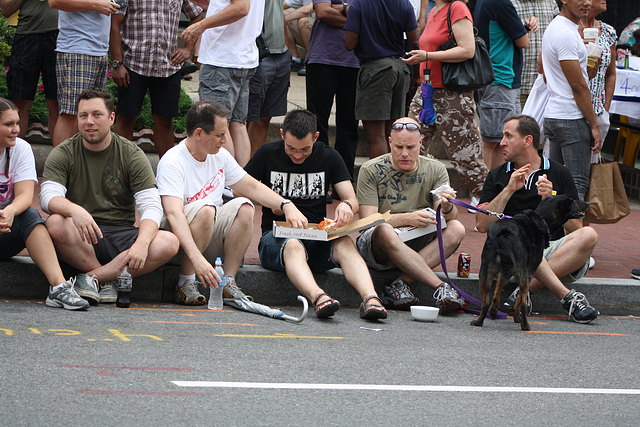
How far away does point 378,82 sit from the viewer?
8.36m

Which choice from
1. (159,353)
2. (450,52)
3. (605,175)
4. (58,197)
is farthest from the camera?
(450,52)

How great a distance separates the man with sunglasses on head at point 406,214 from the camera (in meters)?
6.43

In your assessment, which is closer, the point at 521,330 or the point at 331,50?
the point at 521,330

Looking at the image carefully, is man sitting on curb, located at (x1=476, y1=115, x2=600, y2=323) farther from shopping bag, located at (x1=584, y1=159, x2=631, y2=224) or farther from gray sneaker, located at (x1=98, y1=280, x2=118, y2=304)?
gray sneaker, located at (x1=98, y1=280, x2=118, y2=304)

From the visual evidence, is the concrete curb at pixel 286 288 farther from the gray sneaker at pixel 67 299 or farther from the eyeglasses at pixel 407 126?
the eyeglasses at pixel 407 126

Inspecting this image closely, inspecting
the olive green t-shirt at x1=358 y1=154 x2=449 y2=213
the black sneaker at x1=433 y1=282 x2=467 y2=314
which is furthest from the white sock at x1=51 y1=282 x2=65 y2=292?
the black sneaker at x1=433 y1=282 x2=467 y2=314

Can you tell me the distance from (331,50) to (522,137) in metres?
2.63

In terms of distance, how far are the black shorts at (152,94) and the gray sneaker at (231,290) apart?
2250 millimetres

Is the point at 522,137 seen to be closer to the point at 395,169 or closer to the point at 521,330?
the point at 395,169

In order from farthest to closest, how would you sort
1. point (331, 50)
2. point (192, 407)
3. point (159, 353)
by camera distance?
point (331, 50) < point (159, 353) < point (192, 407)

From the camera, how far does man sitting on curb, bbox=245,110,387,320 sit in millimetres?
6242

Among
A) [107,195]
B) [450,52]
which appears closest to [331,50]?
[450,52]

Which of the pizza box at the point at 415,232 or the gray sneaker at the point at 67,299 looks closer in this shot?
the gray sneaker at the point at 67,299

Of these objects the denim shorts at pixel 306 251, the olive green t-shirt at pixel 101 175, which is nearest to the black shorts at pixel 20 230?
the olive green t-shirt at pixel 101 175
